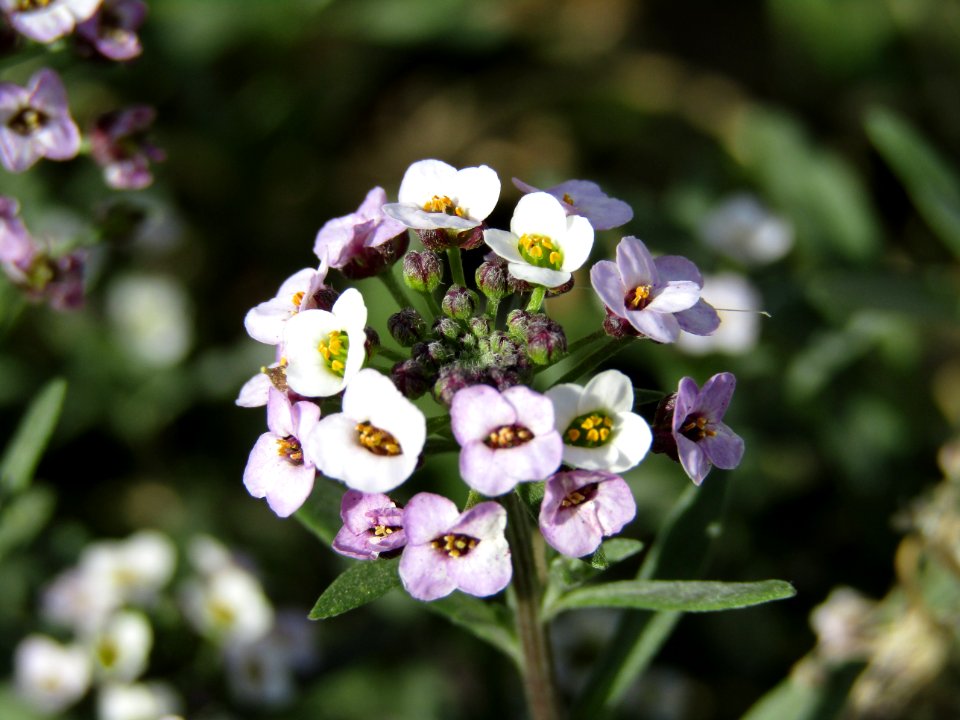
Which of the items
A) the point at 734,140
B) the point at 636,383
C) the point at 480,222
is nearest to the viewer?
Answer: the point at 480,222

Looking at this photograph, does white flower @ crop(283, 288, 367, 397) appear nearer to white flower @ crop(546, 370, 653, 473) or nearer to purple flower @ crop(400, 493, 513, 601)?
purple flower @ crop(400, 493, 513, 601)

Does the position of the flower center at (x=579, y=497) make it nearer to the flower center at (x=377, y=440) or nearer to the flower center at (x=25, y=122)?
the flower center at (x=377, y=440)

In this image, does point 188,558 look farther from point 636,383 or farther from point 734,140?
point 734,140

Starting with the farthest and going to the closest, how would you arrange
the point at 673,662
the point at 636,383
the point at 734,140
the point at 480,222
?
1. the point at 734,140
2. the point at 636,383
3. the point at 673,662
4. the point at 480,222

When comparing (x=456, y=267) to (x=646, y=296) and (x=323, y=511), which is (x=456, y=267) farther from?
(x=323, y=511)

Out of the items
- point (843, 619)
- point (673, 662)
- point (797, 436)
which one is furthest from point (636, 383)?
point (843, 619)

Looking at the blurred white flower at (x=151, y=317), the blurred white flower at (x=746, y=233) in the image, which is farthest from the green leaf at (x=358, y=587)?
the blurred white flower at (x=151, y=317)

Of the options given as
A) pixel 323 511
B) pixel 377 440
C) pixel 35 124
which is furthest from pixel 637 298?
pixel 35 124
